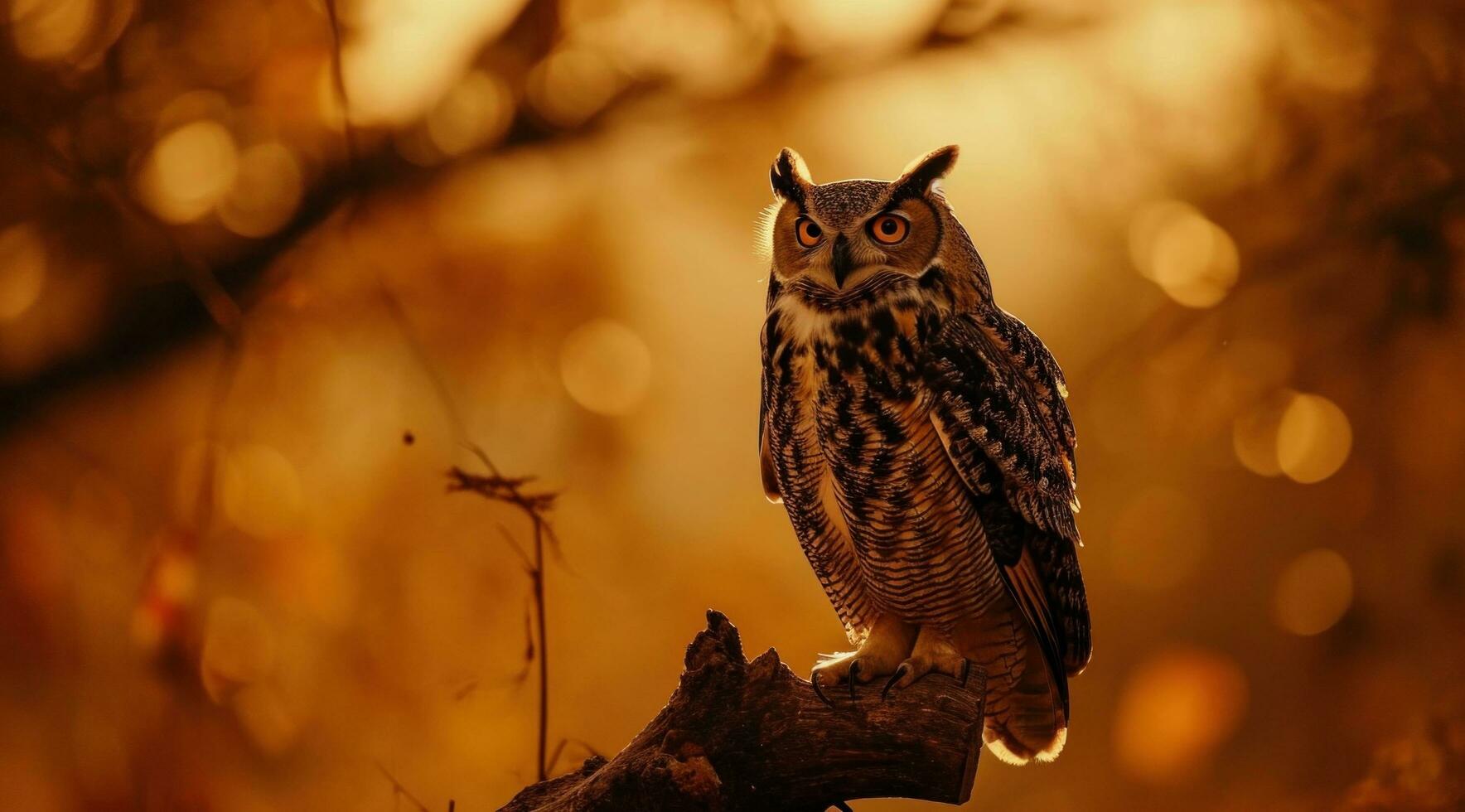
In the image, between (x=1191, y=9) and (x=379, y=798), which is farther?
(x=1191, y=9)

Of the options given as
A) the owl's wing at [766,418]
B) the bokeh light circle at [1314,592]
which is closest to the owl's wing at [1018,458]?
the owl's wing at [766,418]

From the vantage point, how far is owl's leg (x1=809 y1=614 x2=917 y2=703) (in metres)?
1.56

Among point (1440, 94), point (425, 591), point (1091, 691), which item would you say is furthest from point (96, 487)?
point (1440, 94)

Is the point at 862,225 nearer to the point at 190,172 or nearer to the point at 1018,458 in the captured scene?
the point at 1018,458

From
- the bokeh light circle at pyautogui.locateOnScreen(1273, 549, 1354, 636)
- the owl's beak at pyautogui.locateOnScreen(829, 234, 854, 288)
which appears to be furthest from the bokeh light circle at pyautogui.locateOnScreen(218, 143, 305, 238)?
the bokeh light circle at pyautogui.locateOnScreen(1273, 549, 1354, 636)

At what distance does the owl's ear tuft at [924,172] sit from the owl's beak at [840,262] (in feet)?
0.31

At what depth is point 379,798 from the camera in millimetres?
2572

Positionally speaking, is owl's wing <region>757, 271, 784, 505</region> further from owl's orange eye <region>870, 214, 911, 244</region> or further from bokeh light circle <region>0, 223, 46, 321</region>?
bokeh light circle <region>0, 223, 46, 321</region>

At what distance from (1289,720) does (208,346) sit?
8.70 ft

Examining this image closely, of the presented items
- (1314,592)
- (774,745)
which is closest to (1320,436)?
(1314,592)

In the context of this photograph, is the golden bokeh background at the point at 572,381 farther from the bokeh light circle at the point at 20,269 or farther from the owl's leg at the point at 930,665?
the owl's leg at the point at 930,665

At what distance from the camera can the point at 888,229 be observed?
5.36 ft

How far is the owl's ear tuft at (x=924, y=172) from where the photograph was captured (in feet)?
5.38

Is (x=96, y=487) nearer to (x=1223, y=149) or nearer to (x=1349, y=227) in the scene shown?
(x=1223, y=149)
